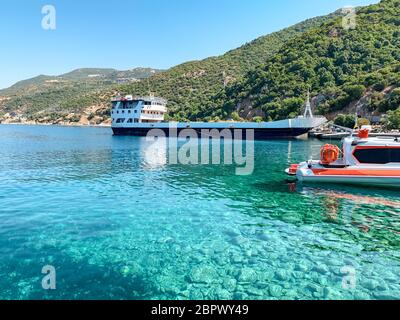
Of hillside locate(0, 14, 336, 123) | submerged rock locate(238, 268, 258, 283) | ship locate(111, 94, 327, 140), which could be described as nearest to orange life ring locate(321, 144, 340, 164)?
submerged rock locate(238, 268, 258, 283)

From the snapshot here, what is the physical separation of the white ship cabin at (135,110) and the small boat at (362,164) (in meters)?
61.3

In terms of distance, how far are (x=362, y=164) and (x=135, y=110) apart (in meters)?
63.8

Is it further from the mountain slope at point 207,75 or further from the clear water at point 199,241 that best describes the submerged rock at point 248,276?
the mountain slope at point 207,75

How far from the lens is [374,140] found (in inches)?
650

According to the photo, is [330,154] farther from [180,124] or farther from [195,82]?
[195,82]

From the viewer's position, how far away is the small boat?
15.9 metres

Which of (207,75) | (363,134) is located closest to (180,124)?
(363,134)

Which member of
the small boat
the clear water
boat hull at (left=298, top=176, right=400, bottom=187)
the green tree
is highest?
the green tree

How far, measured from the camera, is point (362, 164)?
1636cm

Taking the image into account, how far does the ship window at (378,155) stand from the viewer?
15.8m

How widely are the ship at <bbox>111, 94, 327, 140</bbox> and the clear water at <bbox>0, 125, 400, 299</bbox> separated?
40.7 m

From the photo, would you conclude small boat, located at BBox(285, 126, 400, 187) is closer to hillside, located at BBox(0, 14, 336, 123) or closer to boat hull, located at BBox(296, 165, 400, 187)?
boat hull, located at BBox(296, 165, 400, 187)

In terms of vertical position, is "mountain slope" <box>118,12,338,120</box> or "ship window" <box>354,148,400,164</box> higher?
"mountain slope" <box>118,12,338,120</box>

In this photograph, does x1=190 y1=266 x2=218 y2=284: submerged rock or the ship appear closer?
x1=190 y1=266 x2=218 y2=284: submerged rock
